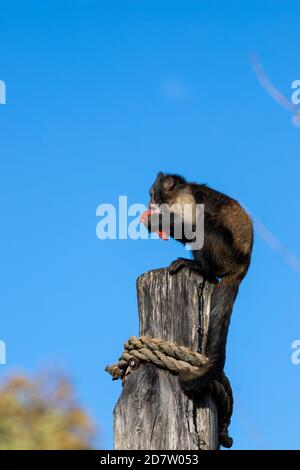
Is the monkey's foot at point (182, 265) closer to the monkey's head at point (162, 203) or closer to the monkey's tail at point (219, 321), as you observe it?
the monkey's tail at point (219, 321)

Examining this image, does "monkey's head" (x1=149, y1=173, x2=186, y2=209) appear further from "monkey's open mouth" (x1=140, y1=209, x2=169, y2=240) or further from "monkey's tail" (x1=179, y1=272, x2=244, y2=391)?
"monkey's tail" (x1=179, y1=272, x2=244, y2=391)

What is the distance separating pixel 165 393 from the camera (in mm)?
5008

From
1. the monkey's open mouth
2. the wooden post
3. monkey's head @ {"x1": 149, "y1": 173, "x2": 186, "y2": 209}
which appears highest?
monkey's head @ {"x1": 149, "y1": 173, "x2": 186, "y2": 209}

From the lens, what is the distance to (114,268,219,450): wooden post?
16.0 ft

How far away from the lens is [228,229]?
712 centimetres

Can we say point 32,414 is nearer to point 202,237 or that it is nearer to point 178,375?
point 202,237

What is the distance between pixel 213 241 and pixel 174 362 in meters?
2.11

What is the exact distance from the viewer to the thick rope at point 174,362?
505 centimetres

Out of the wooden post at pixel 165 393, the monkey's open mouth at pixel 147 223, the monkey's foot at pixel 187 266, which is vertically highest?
the monkey's open mouth at pixel 147 223

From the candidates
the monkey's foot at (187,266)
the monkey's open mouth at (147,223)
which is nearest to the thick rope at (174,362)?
the monkey's foot at (187,266)

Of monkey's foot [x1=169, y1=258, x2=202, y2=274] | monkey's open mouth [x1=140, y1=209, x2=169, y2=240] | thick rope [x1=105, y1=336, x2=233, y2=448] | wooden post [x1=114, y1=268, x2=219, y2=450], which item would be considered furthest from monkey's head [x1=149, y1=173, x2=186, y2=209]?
thick rope [x1=105, y1=336, x2=233, y2=448]
